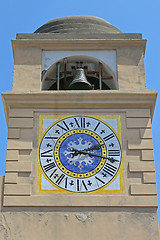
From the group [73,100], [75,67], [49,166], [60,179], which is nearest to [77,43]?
[75,67]

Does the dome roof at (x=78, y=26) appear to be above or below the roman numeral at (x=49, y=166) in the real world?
above

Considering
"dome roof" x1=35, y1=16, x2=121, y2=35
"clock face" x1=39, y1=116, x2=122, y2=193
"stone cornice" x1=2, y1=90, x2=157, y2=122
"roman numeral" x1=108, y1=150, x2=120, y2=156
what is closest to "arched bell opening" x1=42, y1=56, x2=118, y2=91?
"stone cornice" x1=2, y1=90, x2=157, y2=122

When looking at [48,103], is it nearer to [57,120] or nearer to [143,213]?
[57,120]

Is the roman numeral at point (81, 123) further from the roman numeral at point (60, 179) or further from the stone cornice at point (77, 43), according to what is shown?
the stone cornice at point (77, 43)

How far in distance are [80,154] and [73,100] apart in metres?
1.49

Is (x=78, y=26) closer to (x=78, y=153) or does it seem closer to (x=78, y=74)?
(x=78, y=74)

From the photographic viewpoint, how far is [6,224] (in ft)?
53.3

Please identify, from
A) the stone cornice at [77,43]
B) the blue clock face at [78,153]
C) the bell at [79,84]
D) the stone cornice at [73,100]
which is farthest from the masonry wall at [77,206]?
the stone cornice at [77,43]

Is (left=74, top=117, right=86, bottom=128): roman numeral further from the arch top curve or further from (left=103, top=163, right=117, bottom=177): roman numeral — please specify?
the arch top curve

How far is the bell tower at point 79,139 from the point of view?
1630 centimetres

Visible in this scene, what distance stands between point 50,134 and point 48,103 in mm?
843

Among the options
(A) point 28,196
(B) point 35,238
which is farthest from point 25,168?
(B) point 35,238

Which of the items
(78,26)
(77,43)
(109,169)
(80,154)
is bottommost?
(109,169)

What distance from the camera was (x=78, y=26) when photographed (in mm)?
20109
